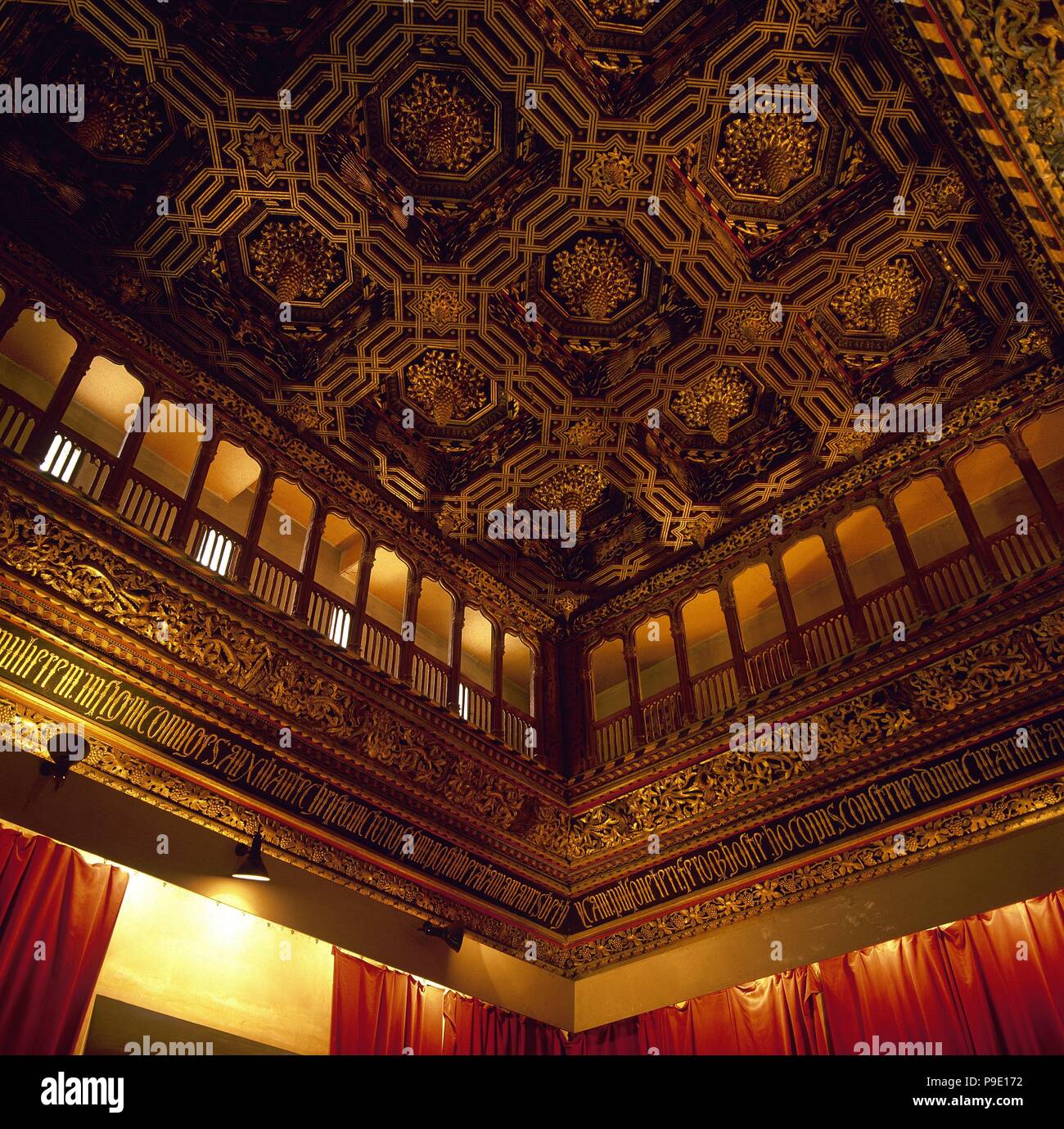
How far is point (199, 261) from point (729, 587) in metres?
4.26


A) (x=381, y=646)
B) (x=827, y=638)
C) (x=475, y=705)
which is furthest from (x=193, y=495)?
(x=827, y=638)

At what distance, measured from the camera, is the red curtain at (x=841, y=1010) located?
4.62 m

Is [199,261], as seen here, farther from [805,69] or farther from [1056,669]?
[1056,669]

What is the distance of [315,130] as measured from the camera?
567 centimetres

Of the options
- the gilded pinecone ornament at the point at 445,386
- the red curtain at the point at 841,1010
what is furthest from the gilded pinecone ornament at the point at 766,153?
the red curtain at the point at 841,1010

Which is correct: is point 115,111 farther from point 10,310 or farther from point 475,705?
point 475,705

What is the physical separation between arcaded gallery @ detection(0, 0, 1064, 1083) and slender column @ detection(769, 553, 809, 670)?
27 millimetres

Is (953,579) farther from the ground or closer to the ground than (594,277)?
closer to the ground

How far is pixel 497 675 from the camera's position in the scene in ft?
23.6

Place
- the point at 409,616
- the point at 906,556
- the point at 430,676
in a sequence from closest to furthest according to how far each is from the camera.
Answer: the point at 906,556 < the point at 430,676 < the point at 409,616

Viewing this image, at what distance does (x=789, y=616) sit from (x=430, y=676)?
97.7 inches

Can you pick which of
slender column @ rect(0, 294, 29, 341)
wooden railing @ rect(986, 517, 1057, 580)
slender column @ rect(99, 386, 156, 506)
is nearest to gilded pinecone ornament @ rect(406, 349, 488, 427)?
slender column @ rect(99, 386, 156, 506)

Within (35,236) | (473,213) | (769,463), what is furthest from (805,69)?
(35,236)

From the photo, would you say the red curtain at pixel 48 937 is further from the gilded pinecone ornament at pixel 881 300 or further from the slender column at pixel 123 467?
the gilded pinecone ornament at pixel 881 300
